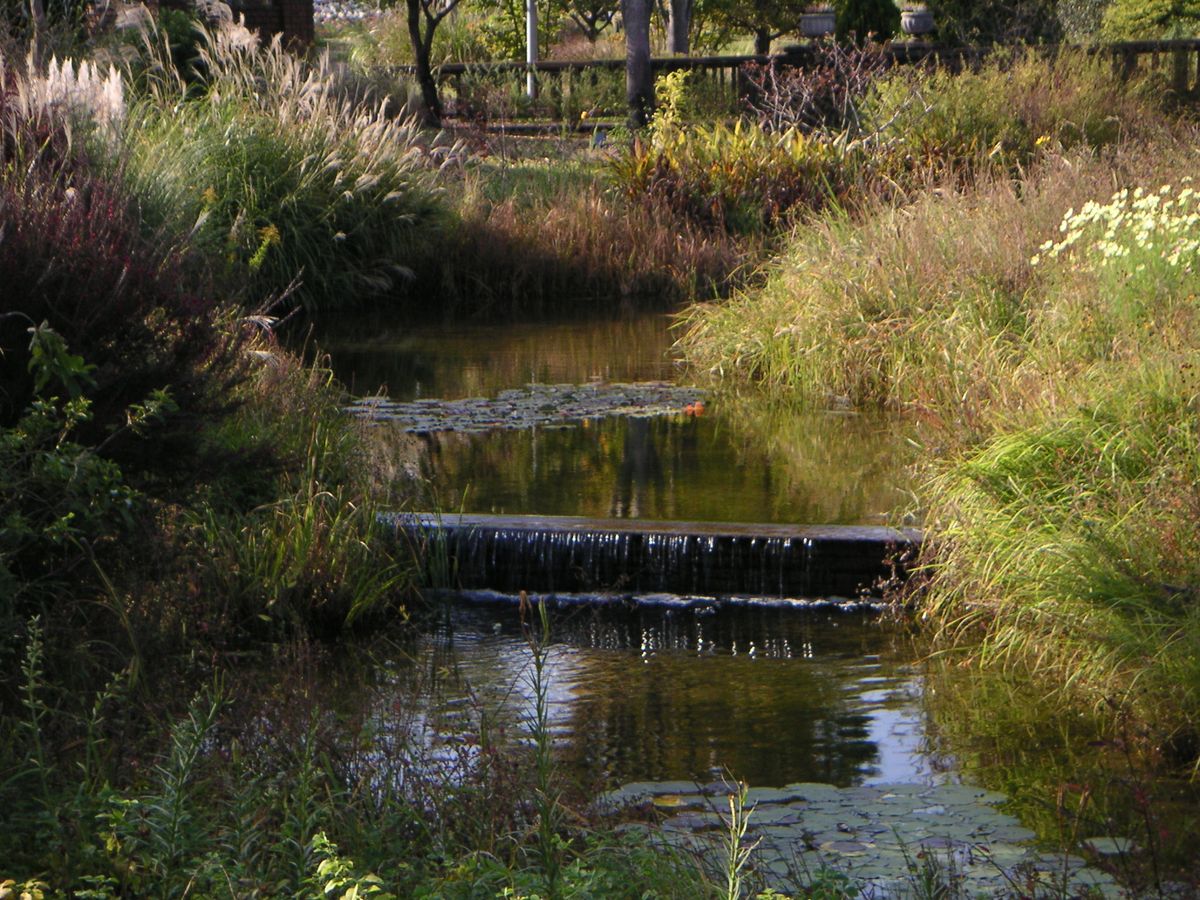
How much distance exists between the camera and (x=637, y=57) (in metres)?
25.5

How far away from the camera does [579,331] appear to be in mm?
14258

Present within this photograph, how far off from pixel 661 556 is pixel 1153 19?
3349 centimetres

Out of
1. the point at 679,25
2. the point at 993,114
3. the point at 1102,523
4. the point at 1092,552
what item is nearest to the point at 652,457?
the point at 1102,523

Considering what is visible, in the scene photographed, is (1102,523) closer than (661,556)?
Yes

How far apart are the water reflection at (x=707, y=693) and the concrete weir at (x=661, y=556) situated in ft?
0.66

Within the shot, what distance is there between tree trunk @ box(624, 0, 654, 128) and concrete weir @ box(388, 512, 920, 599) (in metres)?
18.4

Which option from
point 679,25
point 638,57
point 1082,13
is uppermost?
point 1082,13

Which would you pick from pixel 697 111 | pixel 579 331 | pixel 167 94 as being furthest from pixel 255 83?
pixel 697 111

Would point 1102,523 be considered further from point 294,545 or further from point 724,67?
point 724,67

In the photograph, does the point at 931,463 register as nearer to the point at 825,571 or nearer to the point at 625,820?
the point at 825,571

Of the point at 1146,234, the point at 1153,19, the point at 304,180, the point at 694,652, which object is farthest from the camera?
the point at 1153,19

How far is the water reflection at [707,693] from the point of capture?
534cm

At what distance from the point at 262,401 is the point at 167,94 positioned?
27.1ft

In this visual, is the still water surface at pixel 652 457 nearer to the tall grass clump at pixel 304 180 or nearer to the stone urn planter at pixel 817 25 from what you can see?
the tall grass clump at pixel 304 180
